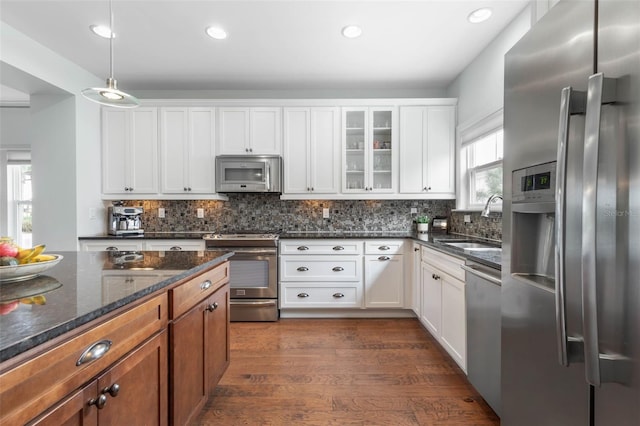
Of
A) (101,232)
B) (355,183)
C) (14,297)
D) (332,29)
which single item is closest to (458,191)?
(355,183)

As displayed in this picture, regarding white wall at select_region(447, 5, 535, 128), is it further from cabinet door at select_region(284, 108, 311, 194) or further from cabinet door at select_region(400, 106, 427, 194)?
cabinet door at select_region(284, 108, 311, 194)

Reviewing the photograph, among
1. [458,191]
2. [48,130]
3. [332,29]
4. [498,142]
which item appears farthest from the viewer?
[458,191]

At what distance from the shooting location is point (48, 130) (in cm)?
309

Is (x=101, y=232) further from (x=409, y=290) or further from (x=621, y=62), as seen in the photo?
(x=621, y=62)

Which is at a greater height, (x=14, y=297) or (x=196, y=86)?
(x=196, y=86)

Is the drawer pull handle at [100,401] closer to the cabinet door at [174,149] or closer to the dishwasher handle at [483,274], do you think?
the dishwasher handle at [483,274]

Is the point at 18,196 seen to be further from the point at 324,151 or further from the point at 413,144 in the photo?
the point at 413,144

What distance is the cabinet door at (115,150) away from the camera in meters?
3.42

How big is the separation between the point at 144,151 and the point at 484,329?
371 cm

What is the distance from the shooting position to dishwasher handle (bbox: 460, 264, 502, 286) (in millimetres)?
1509

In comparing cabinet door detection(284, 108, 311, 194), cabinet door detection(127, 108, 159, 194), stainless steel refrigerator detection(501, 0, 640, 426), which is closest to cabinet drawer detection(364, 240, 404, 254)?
cabinet door detection(284, 108, 311, 194)

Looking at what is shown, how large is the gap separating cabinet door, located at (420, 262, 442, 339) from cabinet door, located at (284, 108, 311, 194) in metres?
1.58

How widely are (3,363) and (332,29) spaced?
9.01ft

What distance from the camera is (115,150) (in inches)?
135
